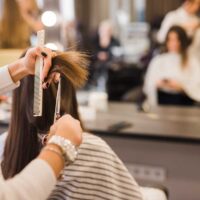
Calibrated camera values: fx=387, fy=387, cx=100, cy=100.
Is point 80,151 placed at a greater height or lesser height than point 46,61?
lesser

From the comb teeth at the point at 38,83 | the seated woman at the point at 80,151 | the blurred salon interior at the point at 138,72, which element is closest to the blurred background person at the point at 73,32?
the blurred salon interior at the point at 138,72

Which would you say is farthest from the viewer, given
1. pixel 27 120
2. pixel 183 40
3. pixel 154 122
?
pixel 183 40

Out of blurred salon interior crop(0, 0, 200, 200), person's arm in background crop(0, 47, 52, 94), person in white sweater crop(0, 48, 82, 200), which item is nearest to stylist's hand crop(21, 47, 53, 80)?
person's arm in background crop(0, 47, 52, 94)

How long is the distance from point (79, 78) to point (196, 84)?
156 cm

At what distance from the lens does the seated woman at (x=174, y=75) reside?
2.42m

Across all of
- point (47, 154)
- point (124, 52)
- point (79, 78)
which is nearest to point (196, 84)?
point (124, 52)

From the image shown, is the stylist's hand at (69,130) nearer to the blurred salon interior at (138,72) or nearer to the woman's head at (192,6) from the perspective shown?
the blurred salon interior at (138,72)

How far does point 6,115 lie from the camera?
2107 millimetres

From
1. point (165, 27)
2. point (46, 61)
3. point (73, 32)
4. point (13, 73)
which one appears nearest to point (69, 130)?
point (46, 61)

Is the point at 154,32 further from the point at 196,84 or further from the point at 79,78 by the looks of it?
the point at 79,78

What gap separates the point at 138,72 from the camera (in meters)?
2.54

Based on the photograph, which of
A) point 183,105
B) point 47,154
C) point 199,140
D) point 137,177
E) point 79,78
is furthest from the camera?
point 183,105

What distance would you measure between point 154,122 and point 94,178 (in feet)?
3.89

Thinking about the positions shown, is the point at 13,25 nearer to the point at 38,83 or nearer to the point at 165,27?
the point at 165,27
